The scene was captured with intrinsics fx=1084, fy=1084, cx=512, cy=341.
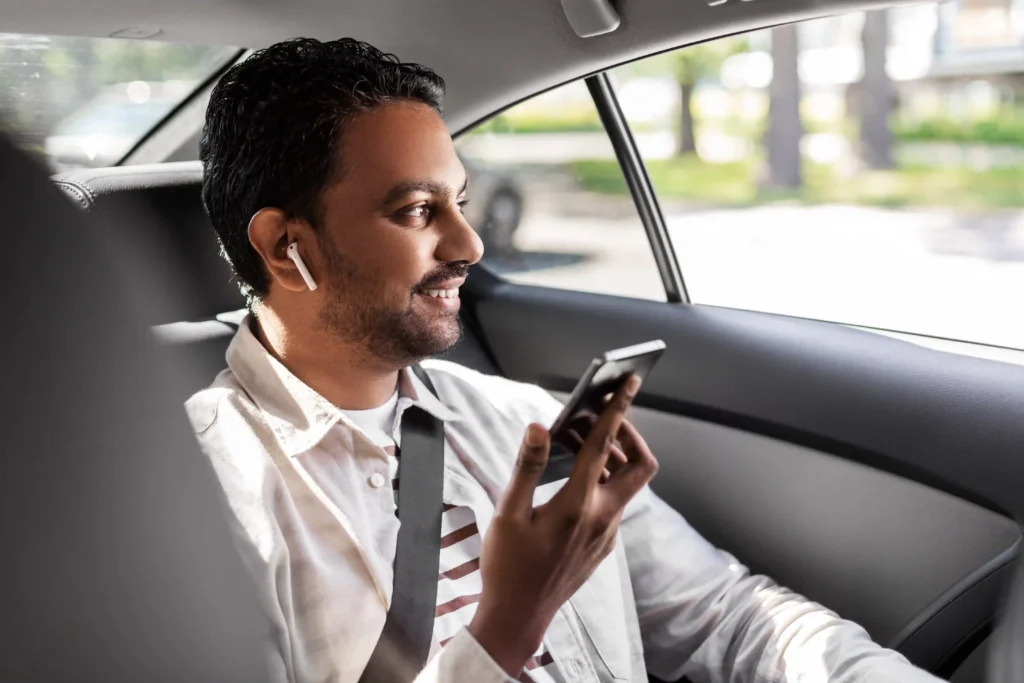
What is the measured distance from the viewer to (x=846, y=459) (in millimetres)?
1812

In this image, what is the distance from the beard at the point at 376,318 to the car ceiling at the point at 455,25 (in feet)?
2.01

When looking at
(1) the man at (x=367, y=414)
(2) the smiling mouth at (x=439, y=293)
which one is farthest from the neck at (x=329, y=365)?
(2) the smiling mouth at (x=439, y=293)

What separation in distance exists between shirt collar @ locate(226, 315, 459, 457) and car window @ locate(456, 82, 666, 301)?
0.77 metres

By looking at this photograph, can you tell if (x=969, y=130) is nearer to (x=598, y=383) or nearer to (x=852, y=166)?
(x=852, y=166)

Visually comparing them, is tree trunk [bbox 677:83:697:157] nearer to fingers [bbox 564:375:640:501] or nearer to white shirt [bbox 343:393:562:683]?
white shirt [bbox 343:393:562:683]

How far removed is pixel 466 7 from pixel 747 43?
1.68 feet

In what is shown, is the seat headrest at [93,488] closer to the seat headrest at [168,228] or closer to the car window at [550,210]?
the seat headrest at [168,228]

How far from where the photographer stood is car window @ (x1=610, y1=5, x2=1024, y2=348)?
220cm

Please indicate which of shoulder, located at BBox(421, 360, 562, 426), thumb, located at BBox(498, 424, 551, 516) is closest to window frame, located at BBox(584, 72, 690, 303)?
shoulder, located at BBox(421, 360, 562, 426)

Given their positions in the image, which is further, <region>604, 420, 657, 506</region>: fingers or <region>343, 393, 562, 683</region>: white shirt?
<region>343, 393, 562, 683</region>: white shirt

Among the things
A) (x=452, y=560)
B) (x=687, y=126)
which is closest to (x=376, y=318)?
(x=452, y=560)

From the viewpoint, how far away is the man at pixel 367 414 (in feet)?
4.25

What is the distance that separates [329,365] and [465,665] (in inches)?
20.6

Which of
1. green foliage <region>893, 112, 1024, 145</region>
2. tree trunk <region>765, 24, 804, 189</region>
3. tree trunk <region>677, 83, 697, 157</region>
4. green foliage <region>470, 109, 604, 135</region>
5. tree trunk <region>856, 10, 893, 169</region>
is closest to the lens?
green foliage <region>470, 109, 604, 135</region>
